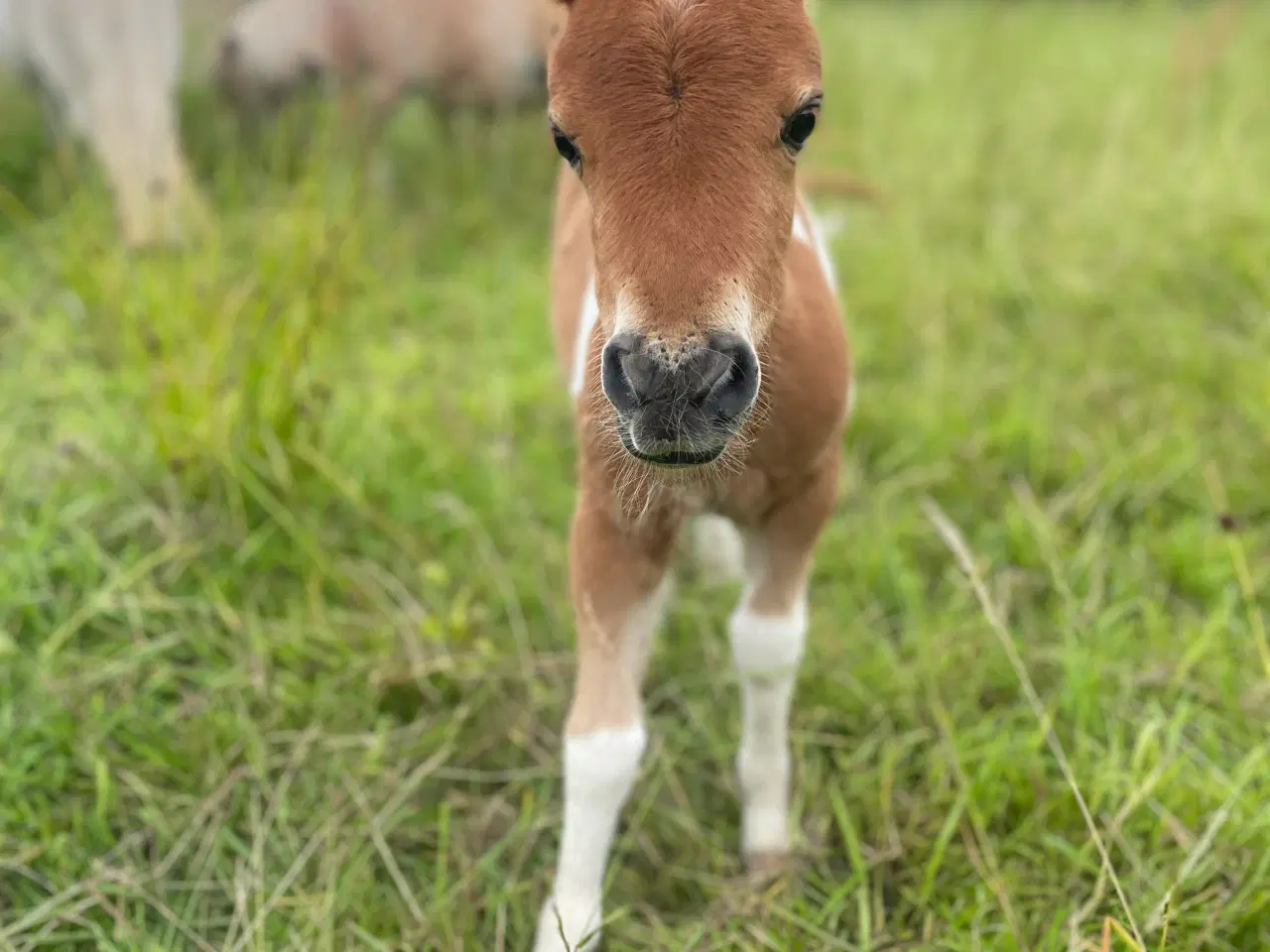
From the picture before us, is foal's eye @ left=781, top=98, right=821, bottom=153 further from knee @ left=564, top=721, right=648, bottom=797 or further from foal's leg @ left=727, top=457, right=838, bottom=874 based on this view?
knee @ left=564, top=721, right=648, bottom=797

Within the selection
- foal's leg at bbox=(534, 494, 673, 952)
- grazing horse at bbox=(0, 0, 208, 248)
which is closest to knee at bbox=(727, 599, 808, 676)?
foal's leg at bbox=(534, 494, 673, 952)

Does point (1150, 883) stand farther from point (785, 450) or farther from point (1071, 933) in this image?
point (785, 450)

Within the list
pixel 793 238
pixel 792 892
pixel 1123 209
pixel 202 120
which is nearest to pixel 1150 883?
pixel 792 892

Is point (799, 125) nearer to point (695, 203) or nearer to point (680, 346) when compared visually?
point (695, 203)

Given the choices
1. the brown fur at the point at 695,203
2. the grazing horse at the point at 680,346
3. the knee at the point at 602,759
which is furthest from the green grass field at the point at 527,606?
the brown fur at the point at 695,203

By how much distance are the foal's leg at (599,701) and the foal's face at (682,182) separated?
406mm

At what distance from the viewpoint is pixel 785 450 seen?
1.74 metres

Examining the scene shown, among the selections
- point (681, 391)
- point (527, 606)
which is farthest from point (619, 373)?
point (527, 606)

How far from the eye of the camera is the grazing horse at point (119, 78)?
13.5ft

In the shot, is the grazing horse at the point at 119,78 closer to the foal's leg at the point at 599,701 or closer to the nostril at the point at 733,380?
the foal's leg at the point at 599,701

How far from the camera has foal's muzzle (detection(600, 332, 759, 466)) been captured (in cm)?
132

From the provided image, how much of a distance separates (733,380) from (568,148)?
416 mm

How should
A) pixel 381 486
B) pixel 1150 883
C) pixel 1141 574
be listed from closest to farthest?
pixel 1150 883
pixel 1141 574
pixel 381 486

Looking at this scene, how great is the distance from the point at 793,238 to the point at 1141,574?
1.48 metres
